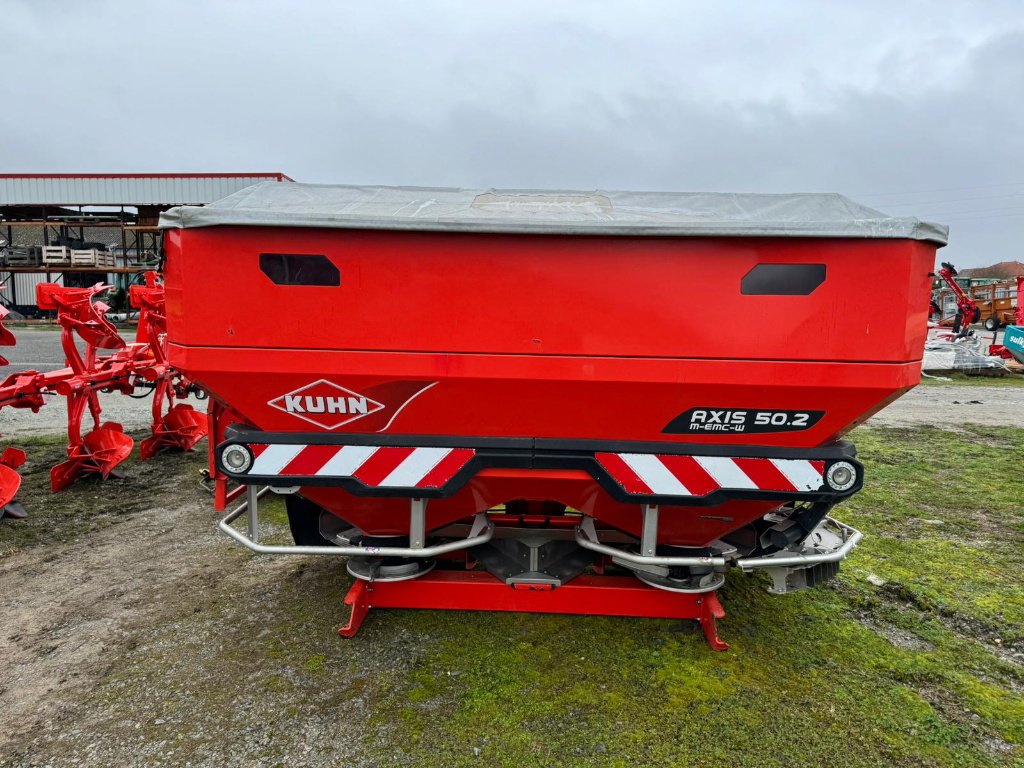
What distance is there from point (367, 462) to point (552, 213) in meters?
1.23

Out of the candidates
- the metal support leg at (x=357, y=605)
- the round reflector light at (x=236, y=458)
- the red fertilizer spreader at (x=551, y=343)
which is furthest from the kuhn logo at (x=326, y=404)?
the metal support leg at (x=357, y=605)

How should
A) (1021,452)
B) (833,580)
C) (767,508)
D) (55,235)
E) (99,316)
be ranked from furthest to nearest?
(55,235)
(1021,452)
(99,316)
(833,580)
(767,508)

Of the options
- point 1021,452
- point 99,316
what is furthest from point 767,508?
point 1021,452

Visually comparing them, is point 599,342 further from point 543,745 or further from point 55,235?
point 55,235

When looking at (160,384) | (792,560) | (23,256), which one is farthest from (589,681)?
(23,256)

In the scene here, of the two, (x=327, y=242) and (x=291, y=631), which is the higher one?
(x=327, y=242)

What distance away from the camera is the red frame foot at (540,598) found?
283 cm

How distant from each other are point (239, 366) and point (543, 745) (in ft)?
5.89

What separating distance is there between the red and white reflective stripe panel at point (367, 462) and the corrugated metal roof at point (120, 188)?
2203 centimetres

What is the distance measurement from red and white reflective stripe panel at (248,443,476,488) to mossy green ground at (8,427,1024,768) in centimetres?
89

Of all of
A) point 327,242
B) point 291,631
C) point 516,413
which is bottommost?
point 291,631

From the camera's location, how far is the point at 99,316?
5.09 meters

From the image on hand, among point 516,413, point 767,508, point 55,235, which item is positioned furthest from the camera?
point 55,235

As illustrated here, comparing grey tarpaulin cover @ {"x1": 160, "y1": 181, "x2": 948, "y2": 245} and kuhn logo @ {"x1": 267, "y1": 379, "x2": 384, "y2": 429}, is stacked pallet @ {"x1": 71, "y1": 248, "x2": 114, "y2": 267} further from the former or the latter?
kuhn logo @ {"x1": 267, "y1": 379, "x2": 384, "y2": 429}
